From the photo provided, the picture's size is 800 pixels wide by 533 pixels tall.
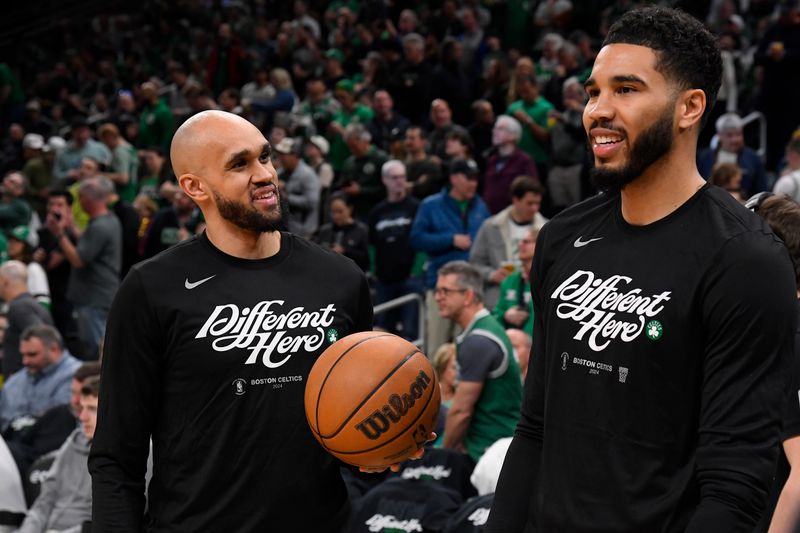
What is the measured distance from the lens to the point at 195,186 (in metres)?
3.41

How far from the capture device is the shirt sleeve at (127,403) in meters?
3.20

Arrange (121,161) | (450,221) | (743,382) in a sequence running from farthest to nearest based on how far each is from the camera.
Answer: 1. (121,161)
2. (450,221)
3. (743,382)

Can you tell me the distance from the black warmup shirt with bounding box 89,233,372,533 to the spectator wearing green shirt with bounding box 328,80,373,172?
34.8ft

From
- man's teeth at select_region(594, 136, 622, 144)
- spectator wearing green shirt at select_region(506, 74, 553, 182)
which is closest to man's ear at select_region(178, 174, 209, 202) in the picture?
man's teeth at select_region(594, 136, 622, 144)

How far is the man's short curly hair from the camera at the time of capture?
2.48 meters

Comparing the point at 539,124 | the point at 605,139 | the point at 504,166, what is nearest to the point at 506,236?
the point at 504,166

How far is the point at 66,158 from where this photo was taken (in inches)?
594

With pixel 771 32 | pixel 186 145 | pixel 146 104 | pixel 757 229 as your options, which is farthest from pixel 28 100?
pixel 757 229

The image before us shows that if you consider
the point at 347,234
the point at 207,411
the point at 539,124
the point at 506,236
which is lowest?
the point at 347,234

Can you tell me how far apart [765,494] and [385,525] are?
3.66 meters

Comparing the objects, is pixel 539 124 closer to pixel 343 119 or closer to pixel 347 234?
pixel 347 234

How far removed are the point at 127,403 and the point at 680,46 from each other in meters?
1.69

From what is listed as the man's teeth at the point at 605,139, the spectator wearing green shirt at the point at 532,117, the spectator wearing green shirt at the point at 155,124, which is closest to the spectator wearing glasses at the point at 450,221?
the spectator wearing green shirt at the point at 532,117

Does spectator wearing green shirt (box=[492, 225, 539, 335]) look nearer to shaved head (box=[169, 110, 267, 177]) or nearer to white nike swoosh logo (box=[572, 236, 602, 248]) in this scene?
shaved head (box=[169, 110, 267, 177])
